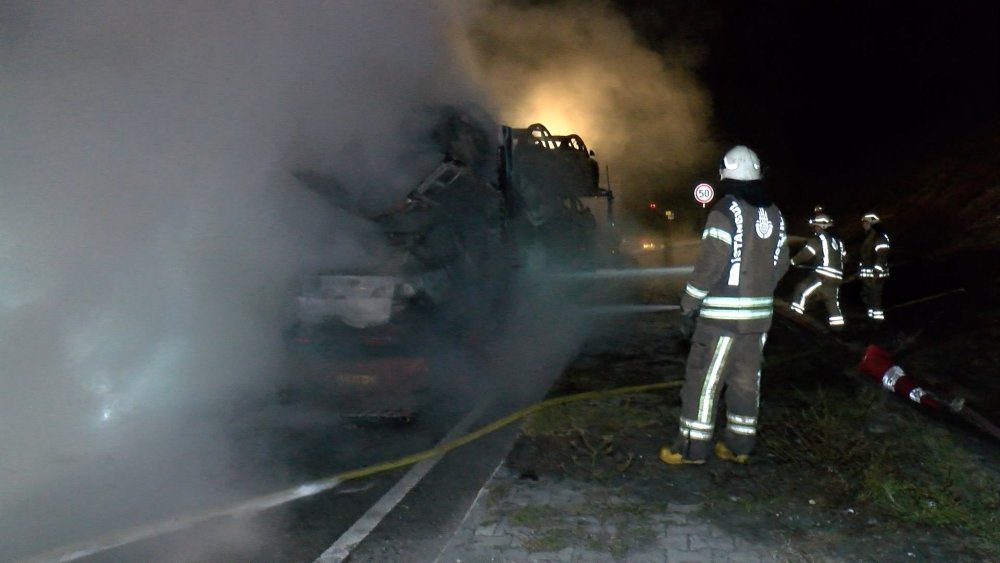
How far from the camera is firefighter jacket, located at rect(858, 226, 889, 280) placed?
415 inches

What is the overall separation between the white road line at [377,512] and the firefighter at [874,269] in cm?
638

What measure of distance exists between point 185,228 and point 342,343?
149cm

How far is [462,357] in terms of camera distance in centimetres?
851

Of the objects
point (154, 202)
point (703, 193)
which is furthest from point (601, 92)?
point (154, 202)

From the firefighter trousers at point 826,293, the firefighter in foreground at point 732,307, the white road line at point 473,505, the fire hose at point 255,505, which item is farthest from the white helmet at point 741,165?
the firefighter trousers at point 826,293

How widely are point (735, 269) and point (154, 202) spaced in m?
3.99

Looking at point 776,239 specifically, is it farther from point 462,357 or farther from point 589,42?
point 589,42

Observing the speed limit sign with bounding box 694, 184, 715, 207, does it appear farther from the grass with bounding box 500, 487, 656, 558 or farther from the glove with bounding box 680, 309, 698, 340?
the grass with bounding box 500, 487, 656, 558

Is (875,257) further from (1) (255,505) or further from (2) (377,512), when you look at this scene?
(1) (255,505)

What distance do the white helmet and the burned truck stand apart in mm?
2902

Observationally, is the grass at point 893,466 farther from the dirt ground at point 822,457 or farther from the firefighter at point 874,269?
the firefighter at point 874,269

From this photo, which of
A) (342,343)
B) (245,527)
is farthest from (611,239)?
(245,527)

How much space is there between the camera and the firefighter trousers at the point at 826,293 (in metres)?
10.2

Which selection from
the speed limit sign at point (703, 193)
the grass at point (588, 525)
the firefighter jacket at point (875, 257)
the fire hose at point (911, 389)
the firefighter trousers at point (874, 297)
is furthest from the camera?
the speed limit sign at point (703, 193)
